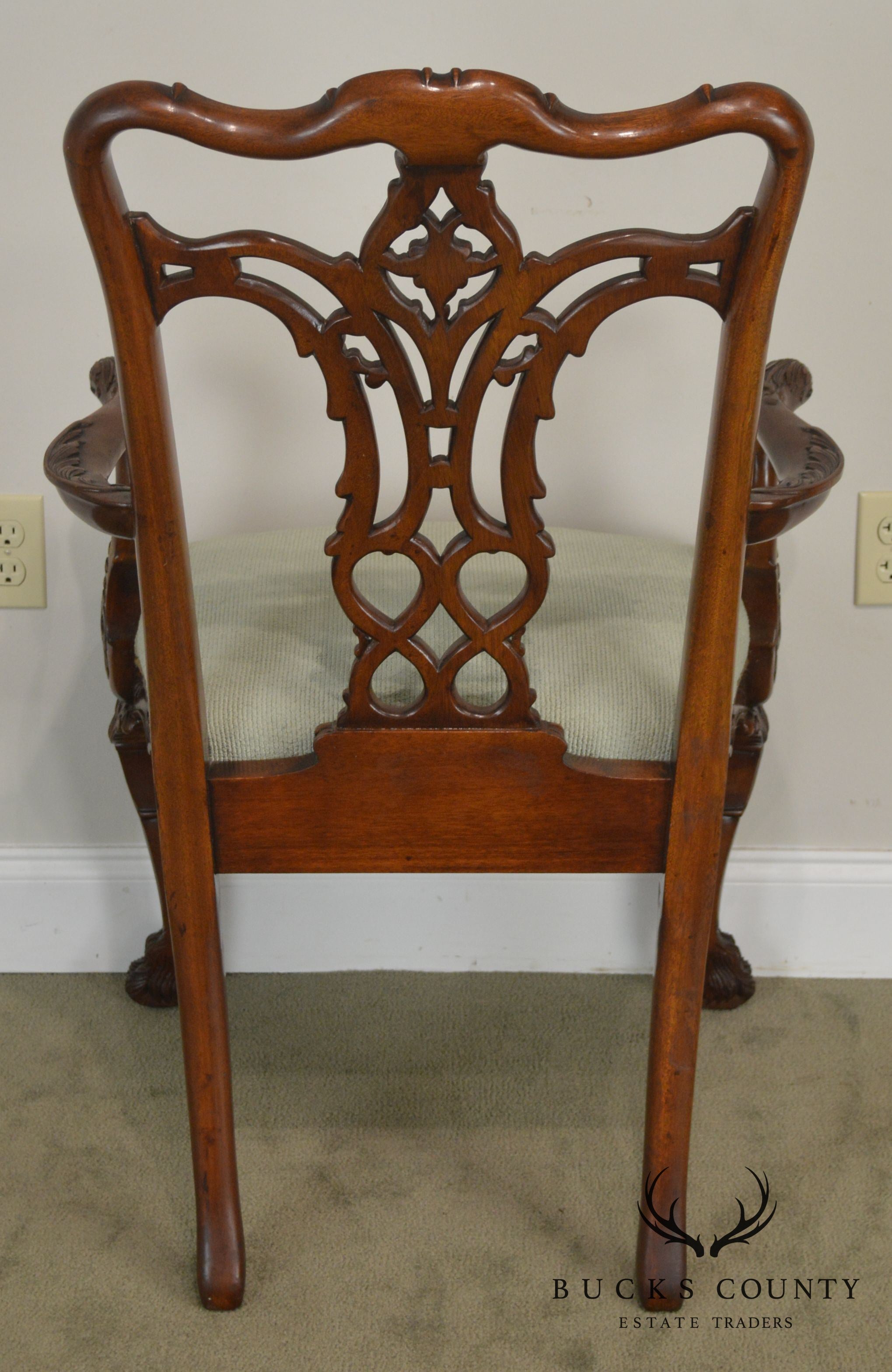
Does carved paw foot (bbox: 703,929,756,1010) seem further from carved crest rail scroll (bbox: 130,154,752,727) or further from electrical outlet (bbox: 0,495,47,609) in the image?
electrical outlet (bbox: 0,495,47,609)

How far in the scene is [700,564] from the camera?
2.79 feet

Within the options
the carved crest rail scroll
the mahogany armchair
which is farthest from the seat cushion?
the carved crest rail scroll

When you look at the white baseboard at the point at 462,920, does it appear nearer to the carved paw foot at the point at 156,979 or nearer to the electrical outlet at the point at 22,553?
the carved paw foot at the point at 156,979

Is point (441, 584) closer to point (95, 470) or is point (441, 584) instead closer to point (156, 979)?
point (95, 470)

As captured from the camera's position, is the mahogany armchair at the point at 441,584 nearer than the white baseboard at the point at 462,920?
Yes

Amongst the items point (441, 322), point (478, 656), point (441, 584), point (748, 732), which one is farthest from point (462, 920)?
point (441, 322)

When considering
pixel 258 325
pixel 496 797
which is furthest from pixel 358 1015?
pixel 258 325

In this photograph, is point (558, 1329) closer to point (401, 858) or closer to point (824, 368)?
point (401, 858)

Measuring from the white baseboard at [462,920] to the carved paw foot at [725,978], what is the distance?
3.2 inches

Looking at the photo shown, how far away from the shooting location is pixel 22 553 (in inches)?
56.5

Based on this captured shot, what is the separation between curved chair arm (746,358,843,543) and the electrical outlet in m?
0.81

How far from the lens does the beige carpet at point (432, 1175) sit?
99 cm

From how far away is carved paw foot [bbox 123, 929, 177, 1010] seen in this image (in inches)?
56.3

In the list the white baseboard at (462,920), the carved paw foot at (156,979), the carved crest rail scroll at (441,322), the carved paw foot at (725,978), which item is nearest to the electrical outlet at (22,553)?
the white baseboard at (462,920)
